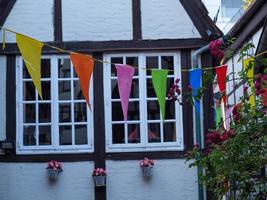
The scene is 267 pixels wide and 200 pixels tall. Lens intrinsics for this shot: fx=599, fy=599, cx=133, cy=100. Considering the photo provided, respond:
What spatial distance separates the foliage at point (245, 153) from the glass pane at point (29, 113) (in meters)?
4.98

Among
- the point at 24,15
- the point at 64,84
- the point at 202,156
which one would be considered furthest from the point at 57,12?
the point at 202,156

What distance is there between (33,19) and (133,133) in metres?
2.39

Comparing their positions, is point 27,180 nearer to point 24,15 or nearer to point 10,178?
point 10,178

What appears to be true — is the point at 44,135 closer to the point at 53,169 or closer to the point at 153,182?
the point at 53,169

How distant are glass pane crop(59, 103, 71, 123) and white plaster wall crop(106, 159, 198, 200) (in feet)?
3.17

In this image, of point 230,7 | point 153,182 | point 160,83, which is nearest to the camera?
point 160,83

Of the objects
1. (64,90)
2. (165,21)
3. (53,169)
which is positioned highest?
(165,21)

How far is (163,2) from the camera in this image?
955 cm

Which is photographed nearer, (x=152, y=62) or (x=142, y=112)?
(x=142, y=112)

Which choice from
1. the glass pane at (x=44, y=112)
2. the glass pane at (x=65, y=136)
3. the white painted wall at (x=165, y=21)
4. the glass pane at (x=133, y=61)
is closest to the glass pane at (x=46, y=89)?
the glass pane at (x=44, y=112)

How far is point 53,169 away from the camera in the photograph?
357 inches

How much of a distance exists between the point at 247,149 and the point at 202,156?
59cm

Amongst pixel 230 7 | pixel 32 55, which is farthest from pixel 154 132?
pixel 230 7

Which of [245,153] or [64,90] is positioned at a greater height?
[64,90]
